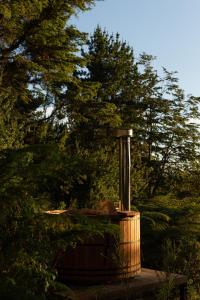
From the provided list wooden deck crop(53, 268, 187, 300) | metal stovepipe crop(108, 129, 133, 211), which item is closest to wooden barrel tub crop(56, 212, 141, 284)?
wooden deck crop(53, 268, 187, 300)

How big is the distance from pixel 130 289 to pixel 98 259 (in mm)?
533

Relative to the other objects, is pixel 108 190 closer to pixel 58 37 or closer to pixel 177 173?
pixel 58 37

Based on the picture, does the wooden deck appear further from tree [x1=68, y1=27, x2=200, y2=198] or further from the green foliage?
tree [x1=68, y1=27, x2=200, y2=198]

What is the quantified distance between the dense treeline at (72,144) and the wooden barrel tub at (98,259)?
0.49 meters

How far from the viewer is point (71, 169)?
4.52 metres

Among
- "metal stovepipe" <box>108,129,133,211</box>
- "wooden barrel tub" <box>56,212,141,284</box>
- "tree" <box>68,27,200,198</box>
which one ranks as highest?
"tree" <box>68,27,200,198</box>

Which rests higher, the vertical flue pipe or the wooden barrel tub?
the vertical flue pipe

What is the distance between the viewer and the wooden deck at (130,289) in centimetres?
552

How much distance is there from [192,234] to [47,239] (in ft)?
16.7

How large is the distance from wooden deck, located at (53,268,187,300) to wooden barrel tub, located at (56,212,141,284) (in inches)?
4.3

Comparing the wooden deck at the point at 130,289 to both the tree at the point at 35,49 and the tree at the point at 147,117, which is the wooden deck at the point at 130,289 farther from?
the tree at the point at 147,117

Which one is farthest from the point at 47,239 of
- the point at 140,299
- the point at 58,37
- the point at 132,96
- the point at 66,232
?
the point at 132,96

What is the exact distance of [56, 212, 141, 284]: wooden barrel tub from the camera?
5.90m

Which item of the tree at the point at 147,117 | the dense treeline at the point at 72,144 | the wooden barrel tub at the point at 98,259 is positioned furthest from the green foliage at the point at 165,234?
the tree at the point at 147,117
